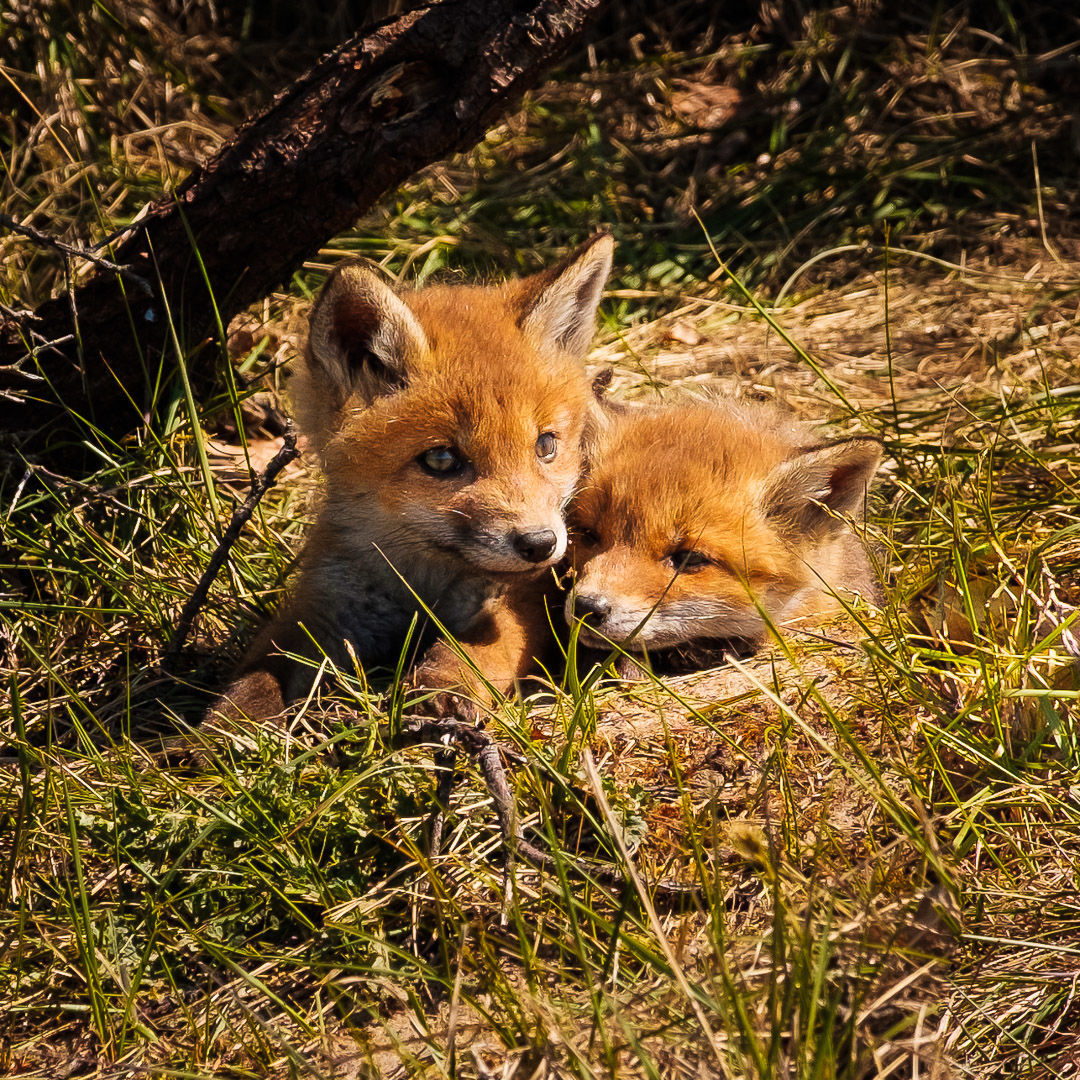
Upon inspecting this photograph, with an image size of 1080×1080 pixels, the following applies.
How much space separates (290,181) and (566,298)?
0.96 meters

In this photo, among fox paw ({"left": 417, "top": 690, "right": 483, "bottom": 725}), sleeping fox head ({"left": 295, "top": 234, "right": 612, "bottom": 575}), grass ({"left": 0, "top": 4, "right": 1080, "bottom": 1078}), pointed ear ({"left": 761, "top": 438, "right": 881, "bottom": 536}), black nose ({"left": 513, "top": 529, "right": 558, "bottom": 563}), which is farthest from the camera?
pointed ear ({"left": 761, "top": 438, "right": 881, "bottom": 536})

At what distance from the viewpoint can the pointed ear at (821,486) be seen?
3.27 meters

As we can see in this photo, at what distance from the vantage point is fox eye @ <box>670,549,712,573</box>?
3271 mm

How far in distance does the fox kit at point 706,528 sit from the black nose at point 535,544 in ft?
0.57

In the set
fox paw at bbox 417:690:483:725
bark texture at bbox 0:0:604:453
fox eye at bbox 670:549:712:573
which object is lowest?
fox eye at bbox 670:549:712:573

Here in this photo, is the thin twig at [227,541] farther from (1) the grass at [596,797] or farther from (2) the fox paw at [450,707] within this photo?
(2) the fox paw at [450,707]

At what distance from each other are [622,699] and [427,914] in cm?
89

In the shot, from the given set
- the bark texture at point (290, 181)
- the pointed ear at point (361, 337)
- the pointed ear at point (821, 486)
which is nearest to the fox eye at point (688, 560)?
the pointed ear at point (821, 486)

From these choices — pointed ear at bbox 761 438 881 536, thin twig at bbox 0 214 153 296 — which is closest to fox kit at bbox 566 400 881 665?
pointed ear at bbox 761 438 881 536

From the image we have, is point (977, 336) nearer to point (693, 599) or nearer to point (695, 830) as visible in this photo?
point (693, 599)

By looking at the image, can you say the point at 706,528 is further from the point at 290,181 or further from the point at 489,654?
the point at 290,181

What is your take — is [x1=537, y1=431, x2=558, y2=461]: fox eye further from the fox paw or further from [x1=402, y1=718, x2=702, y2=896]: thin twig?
[x1=402, y1=718, x2=702, y2=896]: thin twig

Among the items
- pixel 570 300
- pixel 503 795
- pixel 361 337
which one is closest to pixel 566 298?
pixel 570 300

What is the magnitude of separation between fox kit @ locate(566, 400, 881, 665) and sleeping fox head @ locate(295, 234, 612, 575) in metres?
0.17
